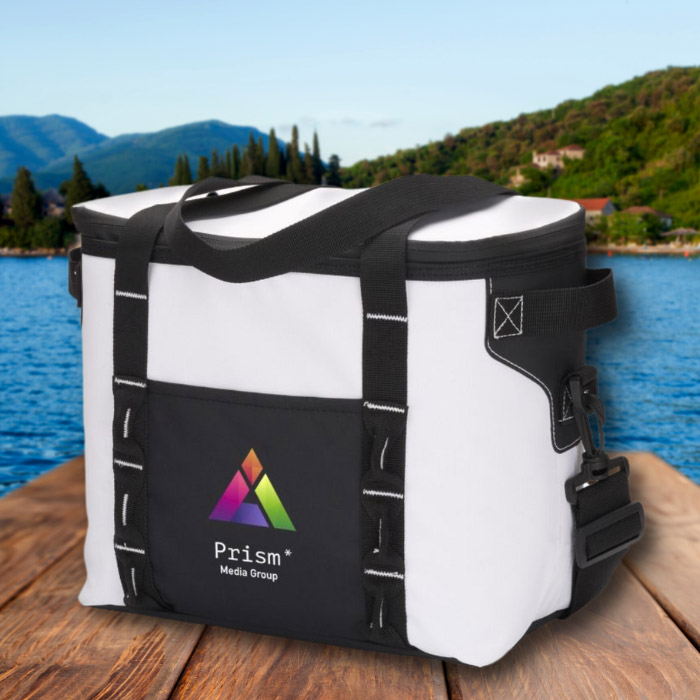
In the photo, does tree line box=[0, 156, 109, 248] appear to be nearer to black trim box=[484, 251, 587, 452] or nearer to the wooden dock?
the wooden dock

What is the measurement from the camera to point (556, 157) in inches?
2098

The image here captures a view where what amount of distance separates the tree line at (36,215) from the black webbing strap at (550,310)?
46800 mm

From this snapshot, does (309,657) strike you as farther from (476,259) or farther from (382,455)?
(476,259)

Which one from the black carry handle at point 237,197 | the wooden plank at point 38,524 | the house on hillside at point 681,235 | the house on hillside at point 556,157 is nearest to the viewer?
the black carry handle at point 237,197

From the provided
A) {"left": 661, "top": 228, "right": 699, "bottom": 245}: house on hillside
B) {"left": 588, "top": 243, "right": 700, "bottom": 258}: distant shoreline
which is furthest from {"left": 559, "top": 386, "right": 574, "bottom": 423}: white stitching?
{"left": 661, "top": 228, "right": 699, "bottom": 245}: house on hillside

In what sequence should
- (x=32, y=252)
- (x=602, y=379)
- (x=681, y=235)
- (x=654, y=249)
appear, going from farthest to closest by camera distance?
(x=32, y=252) < (x=654, y=249) < (x=681, y=235) < (x=602, y=379)

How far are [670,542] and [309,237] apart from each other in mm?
891

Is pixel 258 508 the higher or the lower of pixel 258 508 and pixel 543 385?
the lower

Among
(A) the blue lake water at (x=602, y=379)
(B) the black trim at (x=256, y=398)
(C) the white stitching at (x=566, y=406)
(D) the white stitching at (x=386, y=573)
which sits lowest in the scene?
(A) the blue lake water at (x=602, y=379)

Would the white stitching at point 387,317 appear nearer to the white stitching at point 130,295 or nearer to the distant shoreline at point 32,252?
the white stitching at point 130,295

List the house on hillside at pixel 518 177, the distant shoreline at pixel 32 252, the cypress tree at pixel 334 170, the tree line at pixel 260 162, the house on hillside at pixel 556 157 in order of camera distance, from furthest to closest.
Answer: the cypress tree at pixel 334 170, the house on hillside at pixel 556 157, the distant shoreline at pixel 32 252, the house on hillside at pixel 518 177, the tree line at pixel 260 162

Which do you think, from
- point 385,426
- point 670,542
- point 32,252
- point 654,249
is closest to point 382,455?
point 385,426

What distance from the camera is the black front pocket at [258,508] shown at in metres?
1.01

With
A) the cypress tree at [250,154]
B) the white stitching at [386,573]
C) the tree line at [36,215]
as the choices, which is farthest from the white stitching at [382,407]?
the tree line at [36,215]
